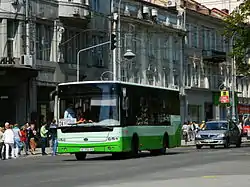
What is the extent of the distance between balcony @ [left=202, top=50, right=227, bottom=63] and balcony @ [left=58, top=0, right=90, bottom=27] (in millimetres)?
24497

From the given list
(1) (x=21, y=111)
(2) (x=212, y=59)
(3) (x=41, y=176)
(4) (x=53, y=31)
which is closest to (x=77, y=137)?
(3) (x=41, y=176)

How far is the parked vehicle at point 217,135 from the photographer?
129 feet

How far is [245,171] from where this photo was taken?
1995cm

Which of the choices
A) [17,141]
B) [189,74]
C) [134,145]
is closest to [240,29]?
[17,141]

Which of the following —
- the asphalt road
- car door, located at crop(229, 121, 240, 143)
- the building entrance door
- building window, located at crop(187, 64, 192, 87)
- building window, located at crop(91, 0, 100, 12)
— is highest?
building window, located at crop(91, 0, 100, 12)

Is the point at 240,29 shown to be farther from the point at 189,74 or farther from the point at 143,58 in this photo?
the point at 189,74

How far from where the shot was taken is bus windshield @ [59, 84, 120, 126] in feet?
86.0

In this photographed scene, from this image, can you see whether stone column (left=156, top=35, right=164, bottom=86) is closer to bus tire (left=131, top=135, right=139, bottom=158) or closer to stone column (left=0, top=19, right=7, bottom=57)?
stone column (left=0, top=19, right=7, bottom=57)

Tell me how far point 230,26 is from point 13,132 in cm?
1673

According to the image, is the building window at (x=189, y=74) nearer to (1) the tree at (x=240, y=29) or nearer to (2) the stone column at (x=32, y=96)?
(1) the tree at (x=240, y=29)

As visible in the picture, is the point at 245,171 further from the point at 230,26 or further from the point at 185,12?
the point at 185,12

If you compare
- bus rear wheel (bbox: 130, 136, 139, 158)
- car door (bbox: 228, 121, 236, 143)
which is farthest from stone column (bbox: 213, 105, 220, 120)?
bus rear wheel (bbox: 130, 136, 139, 158)

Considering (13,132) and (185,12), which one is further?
(185,12)

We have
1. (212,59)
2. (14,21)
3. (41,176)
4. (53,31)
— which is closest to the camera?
(41,176)
